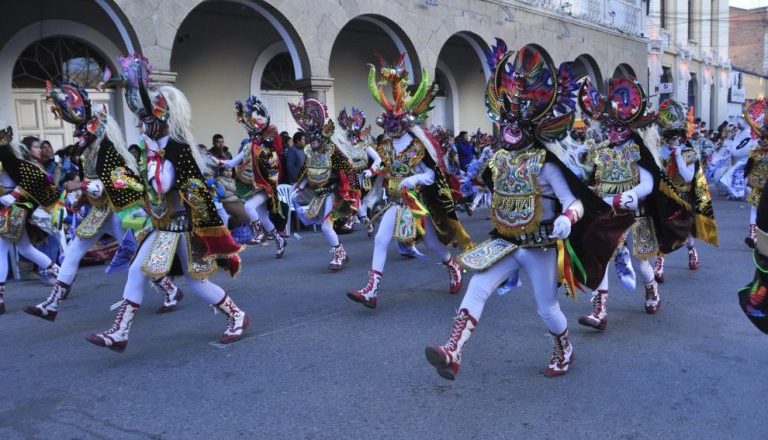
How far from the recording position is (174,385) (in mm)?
4074

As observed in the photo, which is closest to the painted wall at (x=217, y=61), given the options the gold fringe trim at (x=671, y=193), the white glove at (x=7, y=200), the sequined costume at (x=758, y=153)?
the white glove at (x=7, y=200)

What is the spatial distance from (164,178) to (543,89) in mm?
2565

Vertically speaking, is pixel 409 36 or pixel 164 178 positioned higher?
pixel 409 36

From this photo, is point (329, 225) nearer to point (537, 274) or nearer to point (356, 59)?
point (537, 274)

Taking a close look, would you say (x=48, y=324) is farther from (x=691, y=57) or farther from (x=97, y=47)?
(x=691, y=57)

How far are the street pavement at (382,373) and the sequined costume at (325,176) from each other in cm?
158

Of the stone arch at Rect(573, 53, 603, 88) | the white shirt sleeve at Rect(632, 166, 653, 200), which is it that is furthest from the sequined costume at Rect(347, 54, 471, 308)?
the stone arch at Rect(573, 53, 603, 88)

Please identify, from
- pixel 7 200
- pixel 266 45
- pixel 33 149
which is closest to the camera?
pixel 7 200

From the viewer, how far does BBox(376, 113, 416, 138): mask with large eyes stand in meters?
5.89

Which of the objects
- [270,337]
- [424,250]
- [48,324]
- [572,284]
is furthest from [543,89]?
[424,250]

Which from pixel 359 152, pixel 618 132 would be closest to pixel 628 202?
pixel 618 132

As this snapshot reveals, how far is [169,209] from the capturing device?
4.54m

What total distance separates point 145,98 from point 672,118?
15.8ft

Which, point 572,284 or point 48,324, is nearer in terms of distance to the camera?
point 572,284
